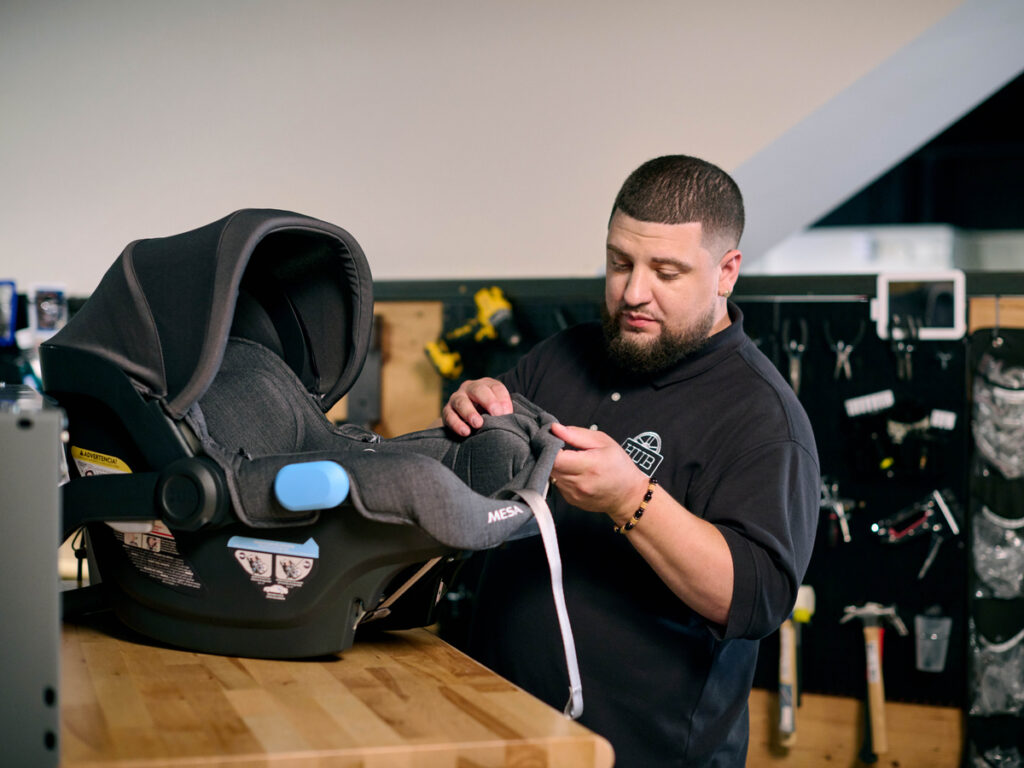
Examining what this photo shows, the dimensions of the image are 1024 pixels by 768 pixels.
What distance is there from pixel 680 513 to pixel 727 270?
0.52 m

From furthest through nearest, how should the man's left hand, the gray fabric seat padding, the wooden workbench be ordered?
the man's left hand < the gray fabric seat padding < the wooden workbench

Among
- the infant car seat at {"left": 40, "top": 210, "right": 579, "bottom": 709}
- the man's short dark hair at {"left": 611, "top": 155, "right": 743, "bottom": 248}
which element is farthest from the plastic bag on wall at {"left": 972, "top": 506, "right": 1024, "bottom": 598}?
the infant car seat at {"left": 40, "top": 210, "right": 579, "bottom": 709}

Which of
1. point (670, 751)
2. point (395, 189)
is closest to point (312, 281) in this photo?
point (670, 751)

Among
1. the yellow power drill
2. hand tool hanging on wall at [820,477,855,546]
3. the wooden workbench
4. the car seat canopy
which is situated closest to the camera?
the wooden workbench

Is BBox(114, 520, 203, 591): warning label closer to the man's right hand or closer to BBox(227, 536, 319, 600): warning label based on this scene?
BBox(227, 536, 319, 600): warning label

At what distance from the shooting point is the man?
1346mm

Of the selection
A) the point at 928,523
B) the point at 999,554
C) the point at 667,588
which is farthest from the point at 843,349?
the point at 667,588

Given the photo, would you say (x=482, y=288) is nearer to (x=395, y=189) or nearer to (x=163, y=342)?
(x=395, y=189)

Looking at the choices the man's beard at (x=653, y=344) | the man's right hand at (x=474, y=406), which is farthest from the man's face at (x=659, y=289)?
the man's right hand at (x=474, y=406)

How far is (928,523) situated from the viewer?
2.48 m

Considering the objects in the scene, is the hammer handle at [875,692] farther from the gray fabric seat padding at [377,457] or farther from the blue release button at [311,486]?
the blue release button at [311,486]

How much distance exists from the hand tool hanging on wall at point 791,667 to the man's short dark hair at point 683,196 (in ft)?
4.04

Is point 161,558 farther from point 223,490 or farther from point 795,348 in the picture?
point 795,348

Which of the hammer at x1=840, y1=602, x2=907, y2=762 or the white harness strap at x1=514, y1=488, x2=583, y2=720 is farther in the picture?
the hammer at x1=840, y1=602, x2=907, y2=762
